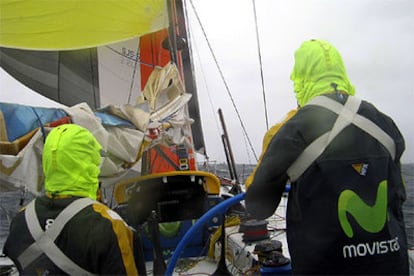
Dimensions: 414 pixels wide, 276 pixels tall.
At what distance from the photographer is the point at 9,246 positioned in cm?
174

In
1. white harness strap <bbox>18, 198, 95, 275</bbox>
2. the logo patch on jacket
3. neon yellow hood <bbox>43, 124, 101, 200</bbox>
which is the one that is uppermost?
neon yellow hood <bbox>43, 124, 101, 200</bbox>

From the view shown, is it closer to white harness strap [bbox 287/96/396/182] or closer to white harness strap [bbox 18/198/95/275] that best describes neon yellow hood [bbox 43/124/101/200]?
white harness strap [bbox 18/198/95/275]

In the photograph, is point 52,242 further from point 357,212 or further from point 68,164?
point 357,212

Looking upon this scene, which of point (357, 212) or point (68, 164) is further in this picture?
point (68, 164)

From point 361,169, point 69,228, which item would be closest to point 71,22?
point 69,228

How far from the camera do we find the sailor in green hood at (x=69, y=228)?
1.60 meters

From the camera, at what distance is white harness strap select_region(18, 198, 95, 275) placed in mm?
1596

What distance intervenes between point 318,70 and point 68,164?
120 centimetres

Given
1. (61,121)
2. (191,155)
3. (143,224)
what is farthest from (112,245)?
(191,155)

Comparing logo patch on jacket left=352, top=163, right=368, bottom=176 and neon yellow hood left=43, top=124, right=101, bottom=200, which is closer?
logo patch on jacket left=352, top=163, right=368, bottom=176

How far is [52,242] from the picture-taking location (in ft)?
5.26

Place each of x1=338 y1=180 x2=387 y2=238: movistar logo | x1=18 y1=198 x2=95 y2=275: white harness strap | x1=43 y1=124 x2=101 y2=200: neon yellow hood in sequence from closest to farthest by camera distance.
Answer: x1=338 y1=180 x2=387 y2=238: movistar logo < x1=18 y1=198 x2=95 y2=275: white harness strap < x1=43 y1=124 x2=101 y2=200: neon yellow hood

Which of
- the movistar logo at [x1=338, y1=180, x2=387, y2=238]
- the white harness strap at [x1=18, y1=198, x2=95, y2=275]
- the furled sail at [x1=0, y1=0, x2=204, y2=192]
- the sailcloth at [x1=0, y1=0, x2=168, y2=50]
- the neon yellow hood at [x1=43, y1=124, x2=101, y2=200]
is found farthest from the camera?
the sailcloth at [x1=0, y1=0, x2=168, y2=50]

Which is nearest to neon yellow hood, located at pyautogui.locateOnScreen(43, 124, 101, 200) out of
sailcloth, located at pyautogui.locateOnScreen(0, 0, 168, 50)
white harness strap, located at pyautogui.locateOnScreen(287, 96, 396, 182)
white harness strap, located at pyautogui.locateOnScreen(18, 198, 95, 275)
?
white harness strap, located at pyautogui.locateOnScreen(18, 198, 95, 275)
